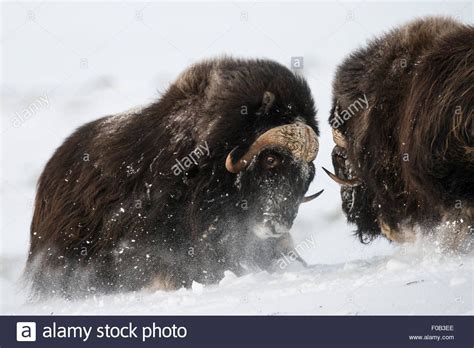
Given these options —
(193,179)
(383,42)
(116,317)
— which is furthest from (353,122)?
(116,317)

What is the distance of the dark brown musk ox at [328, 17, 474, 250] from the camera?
197 inches

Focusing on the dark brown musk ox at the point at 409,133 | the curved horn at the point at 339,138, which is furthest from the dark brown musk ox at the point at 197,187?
the dark brown musk ox at the point at 409,133

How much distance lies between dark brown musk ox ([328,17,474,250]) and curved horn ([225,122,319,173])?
216 mm

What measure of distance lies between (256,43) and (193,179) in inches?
153

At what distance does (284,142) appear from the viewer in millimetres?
5953

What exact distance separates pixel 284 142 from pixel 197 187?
1.88 feet

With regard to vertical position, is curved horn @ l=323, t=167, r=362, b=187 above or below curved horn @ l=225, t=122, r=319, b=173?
below

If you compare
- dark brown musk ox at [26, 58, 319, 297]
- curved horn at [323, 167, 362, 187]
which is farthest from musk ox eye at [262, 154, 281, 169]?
curved horn at [323, 167, 362, 187]

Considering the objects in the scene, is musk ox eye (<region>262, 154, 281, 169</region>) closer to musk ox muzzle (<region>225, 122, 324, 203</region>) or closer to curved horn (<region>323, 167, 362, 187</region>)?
musk ox muzzle (<region>225, 122, 324, 203</region>)

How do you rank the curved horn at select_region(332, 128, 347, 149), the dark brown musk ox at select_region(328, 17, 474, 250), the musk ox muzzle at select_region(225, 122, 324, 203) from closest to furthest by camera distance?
1. the dark brown musk ox at select_region(328, 17, 474, 250)
2. the musk ox muzzle at select_region(225, 122, 324, 203)
3. the curved horn at select_region(332, 128, 347, 149)

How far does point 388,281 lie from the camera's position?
484 cm

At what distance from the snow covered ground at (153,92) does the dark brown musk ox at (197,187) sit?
0.25 m

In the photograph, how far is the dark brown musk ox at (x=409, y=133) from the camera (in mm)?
5012

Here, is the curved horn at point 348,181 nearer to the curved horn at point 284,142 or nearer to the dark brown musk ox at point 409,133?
the dark brown musk ox at point 409,133
